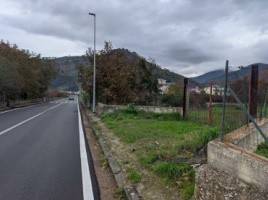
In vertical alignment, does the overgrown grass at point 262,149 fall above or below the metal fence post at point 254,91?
below

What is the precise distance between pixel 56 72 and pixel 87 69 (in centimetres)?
4948

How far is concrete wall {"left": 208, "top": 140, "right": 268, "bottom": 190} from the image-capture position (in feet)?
14.7

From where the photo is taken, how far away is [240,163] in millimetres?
4945

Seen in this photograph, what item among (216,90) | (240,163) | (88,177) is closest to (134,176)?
(88,177)

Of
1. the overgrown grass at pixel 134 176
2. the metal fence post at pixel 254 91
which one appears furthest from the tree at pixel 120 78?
the overgrown grass at pixel 134 176

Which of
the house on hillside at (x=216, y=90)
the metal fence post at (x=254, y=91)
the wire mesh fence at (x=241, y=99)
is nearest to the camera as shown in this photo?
the wire mesh fence at (x=241, y=99)

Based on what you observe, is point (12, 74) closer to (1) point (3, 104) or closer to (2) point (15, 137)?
(1) point (3, 104)

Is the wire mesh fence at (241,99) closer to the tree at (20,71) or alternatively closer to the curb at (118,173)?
the curb at (118,173)

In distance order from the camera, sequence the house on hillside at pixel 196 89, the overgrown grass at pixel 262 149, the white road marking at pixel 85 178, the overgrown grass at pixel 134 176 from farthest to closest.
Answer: the house on hillside at pixel 196 89 → the overgrown grass at pixel 134 176 → the white road marking at pixel 85 178 → the overgrown grass at pixel 262 149

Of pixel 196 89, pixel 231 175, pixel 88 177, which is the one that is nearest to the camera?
pixel 231 175

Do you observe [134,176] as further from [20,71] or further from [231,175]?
[20,71]

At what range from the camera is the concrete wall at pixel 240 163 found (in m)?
4.48

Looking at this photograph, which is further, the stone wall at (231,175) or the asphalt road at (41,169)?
the asphalt road at (41,169)

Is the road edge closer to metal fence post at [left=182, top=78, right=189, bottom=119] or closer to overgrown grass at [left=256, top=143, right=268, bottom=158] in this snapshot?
overgrown grass at [left=256, top=143, right=268, bottom=158]
